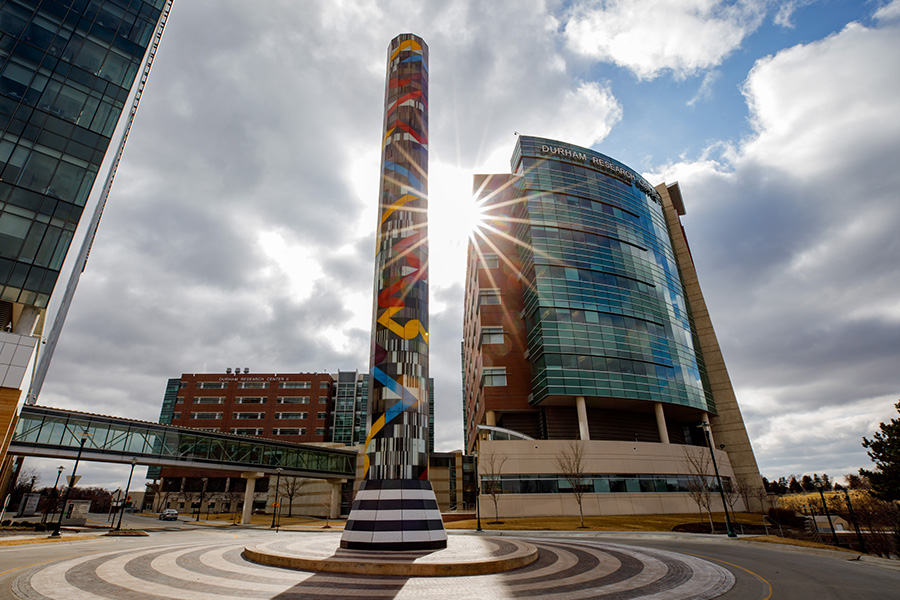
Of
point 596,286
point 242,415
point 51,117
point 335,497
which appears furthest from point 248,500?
point 596,286

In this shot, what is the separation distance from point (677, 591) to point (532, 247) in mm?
54156

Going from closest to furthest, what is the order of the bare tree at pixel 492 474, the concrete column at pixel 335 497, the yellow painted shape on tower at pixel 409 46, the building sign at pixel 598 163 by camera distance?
the yellow painted shape on tower at pixel 409 46
the bare tree at pixel 492 474
the concrete column at pixel 335 497
the building sign at pixel 598 163

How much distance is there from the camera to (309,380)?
316 ft

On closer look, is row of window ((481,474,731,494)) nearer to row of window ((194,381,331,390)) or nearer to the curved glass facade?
the curved glass facade

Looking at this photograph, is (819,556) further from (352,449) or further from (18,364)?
(352,449)

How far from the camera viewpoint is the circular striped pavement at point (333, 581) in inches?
430

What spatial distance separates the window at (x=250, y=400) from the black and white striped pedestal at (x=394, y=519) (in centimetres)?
8213

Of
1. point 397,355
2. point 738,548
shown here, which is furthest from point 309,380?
point 738,548

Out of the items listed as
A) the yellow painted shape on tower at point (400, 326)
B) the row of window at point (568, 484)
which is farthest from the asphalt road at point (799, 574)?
the row of window at point (568, 484)

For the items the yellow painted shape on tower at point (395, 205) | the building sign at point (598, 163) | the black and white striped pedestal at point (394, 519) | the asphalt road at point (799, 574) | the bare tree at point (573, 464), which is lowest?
the asphalt road at point (799, 574)

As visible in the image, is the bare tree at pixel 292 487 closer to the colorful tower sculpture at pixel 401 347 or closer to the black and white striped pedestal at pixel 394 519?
the colorful tower sculpture at pixel 401 347

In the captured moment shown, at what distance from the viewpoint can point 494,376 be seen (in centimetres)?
6184

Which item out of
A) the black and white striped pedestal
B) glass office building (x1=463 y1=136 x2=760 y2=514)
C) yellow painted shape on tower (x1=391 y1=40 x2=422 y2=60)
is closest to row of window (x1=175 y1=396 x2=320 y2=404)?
glass office building (x1=463 y1=136 x2=760 y2=514)

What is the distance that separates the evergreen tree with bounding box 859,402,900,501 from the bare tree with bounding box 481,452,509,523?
38.0 metres
